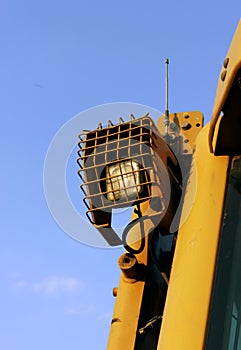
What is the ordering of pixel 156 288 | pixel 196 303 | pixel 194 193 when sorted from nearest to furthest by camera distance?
pixel 196 303 → pixel 194 193 → pixel 156 288

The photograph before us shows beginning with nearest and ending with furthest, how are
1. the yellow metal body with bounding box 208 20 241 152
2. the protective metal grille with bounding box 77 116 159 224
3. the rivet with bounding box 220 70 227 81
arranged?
the yellow metal body with bounding box 208 20 241 152, the rivet with bounding box 220 70 227 81, the protective metal grille with bounding box 77 116 159 224

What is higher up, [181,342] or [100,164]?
[100,164]

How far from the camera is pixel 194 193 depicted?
2.10 metres

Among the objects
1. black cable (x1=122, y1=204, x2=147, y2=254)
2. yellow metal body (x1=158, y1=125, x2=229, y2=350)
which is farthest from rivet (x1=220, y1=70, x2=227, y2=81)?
black cable (x1=122, y1=204, x2=147, y2=254)

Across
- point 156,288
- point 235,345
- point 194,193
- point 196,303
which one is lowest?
point 235,345

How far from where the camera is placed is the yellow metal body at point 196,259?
1.77 meters

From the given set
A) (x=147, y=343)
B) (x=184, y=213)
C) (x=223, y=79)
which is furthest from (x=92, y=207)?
(x=223, y=79)

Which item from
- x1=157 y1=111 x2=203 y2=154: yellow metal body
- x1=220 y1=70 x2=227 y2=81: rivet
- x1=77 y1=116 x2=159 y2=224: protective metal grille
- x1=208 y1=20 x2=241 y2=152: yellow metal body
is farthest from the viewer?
x1=157 y1=111 x2=203 y2=154: yellow metal body

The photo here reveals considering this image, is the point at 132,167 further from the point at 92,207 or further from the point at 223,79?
the point at 223,79

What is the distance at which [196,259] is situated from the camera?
189 centimetres

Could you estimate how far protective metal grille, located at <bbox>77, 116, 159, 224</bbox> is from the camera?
2.14 metres

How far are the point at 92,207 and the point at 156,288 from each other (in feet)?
1.17

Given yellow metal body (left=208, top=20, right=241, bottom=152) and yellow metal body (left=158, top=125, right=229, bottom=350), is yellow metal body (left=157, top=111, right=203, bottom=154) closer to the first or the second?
yellow metal body (left=158, top=125, right=229, bottom=350)

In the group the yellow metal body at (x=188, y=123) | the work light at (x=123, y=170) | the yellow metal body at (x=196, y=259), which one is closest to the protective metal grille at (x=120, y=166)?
the work light at (x=123, y=170)
